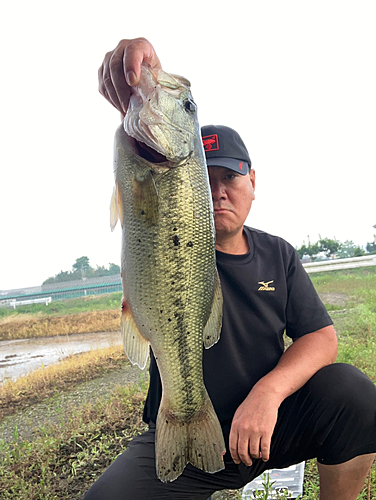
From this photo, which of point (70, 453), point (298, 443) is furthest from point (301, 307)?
point (70, 453)

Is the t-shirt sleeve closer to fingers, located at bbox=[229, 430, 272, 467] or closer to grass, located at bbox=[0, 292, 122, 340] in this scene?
fingers, located at bbox=[229, 430, 272, 467]

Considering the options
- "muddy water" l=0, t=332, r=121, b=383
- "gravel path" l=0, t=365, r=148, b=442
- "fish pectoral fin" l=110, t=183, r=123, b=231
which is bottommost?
"gravel path" l=0, t=365, r=148, b=442

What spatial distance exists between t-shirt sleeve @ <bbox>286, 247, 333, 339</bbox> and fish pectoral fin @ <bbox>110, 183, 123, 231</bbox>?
116cm

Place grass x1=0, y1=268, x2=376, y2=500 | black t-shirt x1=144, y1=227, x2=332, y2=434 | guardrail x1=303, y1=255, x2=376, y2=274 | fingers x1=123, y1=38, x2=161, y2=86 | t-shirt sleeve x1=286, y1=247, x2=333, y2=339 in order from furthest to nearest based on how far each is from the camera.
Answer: guardrail x1=303, y1=255, x2=376, y2=274 → grass x1=0, y1=268, x2=376, y2=500 → t-shirt sleeve x1=286, y1=247, x2=333, y2=339 → black t-shirt x1=144, y1=227, x2=332, y2=434 → fingers x1=123, y1=38, x2=161, y2=86

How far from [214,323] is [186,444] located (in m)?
0.53

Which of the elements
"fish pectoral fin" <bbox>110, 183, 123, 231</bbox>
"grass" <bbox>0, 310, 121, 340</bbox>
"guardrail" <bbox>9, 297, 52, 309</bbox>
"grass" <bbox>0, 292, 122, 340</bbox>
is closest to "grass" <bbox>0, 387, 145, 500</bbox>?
"fish pectoral fin" <bbox>110, 183, 123, 231</bbox>

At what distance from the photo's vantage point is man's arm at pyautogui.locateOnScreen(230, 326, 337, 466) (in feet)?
5.22

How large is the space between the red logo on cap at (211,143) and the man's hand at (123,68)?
1.91 ft

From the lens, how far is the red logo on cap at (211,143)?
214 cm

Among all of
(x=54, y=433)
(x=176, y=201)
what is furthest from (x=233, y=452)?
(x=54, y=433)

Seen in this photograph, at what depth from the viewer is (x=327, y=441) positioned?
1.76 metres

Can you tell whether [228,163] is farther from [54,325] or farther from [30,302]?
[30,302]

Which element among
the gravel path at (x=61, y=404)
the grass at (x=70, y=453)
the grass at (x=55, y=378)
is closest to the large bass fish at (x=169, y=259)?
the grass at (x=70, y=453)

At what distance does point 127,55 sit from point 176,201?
617mm
